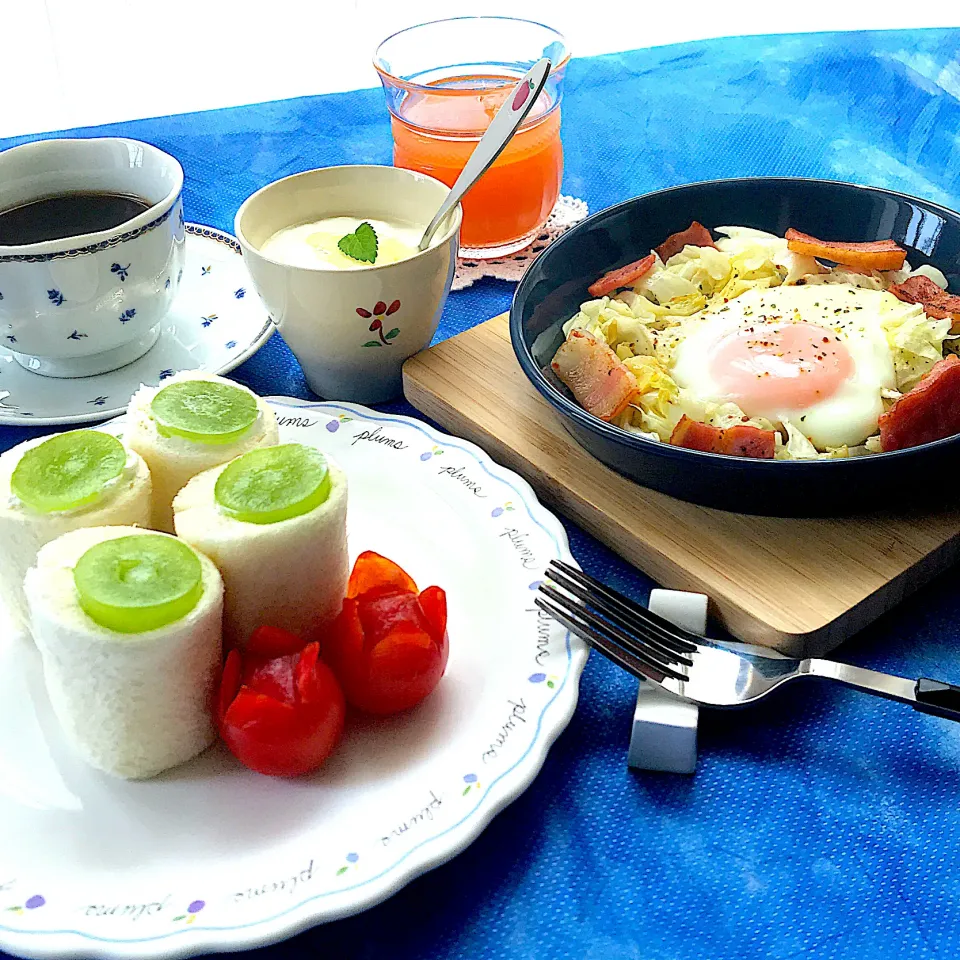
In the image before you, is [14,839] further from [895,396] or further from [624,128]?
[624,128]

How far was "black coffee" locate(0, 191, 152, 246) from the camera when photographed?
190 cm

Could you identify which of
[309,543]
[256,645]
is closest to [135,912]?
[256,645]

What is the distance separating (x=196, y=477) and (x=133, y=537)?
0.53ft

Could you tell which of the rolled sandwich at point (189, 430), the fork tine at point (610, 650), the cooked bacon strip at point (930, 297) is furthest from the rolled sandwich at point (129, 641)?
the cooked bacon strip at point (930, 297)

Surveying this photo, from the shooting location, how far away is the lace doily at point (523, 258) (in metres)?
2.23

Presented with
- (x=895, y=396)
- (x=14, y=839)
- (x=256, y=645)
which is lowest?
(x=14, y=839)

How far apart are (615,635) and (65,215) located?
124 centimetres

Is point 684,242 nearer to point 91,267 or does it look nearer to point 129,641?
point 91,267

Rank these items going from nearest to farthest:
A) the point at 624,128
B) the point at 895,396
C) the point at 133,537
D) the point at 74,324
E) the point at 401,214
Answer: the point at 133,537
the point at 895,396
the point at 74,324
the point at 401,214
the point at 624,128

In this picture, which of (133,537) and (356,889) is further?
(133,537)

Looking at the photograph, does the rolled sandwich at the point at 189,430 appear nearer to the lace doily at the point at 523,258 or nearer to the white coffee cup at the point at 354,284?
the white coffee cup at the point at 354,284

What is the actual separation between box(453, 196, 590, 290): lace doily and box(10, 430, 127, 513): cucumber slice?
969 mm

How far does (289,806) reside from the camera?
1209 mm

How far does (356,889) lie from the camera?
108cm
